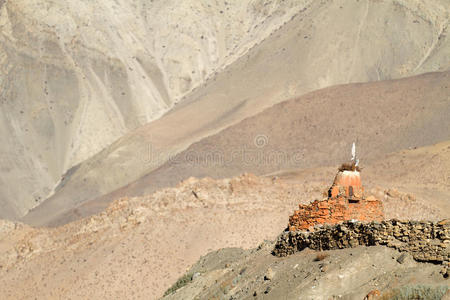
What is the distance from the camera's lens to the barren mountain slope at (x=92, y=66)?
74125 mm

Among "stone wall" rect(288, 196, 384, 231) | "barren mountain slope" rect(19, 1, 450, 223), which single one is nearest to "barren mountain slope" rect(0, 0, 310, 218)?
"barren mountain slope" rect(19, 1, 450, 223)

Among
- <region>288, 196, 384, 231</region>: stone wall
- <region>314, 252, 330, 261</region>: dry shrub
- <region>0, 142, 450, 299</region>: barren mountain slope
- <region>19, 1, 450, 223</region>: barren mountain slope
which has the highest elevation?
<region>19, 1, 450, 223</region>: barren mountain slope

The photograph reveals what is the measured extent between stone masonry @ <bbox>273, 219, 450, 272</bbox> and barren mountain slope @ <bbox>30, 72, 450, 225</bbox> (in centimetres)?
3753

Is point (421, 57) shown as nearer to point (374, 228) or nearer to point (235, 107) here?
point (235, 107)

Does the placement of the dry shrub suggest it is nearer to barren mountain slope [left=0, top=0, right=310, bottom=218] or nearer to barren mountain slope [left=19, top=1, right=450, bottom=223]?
barren mountain slope [left=19, top=1, right=450, bottom=223]

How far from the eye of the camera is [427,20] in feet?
243

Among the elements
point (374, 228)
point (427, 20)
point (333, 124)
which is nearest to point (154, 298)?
point (374, 228)

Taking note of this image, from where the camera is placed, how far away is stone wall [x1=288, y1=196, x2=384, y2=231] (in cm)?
1252

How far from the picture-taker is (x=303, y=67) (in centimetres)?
7081

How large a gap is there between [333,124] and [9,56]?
38.6m

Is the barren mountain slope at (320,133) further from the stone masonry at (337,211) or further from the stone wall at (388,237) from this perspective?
the stone wall at (388,237)

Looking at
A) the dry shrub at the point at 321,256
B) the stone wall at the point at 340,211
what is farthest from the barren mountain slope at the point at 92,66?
the dry shrub at the point at 321,256

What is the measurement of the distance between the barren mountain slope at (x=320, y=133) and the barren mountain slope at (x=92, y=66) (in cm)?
1691

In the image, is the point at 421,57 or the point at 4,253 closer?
the point at 4,253
